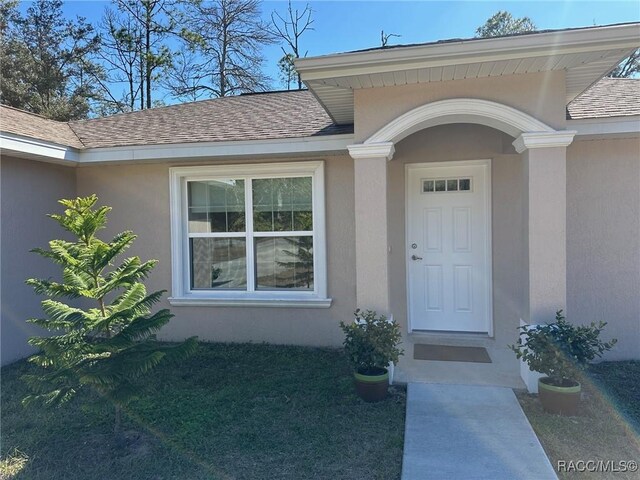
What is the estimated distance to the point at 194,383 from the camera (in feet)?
14.1

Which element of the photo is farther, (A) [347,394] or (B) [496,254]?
(B) [496,254]

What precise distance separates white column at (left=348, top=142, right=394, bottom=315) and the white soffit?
70 centimetres

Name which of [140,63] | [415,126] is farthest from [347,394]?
[140,63]

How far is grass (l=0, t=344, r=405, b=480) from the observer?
284 cm

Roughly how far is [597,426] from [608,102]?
379cm

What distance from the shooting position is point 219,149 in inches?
206

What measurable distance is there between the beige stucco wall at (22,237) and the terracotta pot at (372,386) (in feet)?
14.6

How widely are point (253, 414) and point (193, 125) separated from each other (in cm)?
452

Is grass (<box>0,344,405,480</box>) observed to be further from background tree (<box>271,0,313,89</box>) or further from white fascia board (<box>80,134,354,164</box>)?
background tree (<box>271,0,313,89</box>)

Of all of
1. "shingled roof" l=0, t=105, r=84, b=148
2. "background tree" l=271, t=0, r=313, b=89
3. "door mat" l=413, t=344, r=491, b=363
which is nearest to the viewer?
"door mat" l=413, t=344, r=491, b=363

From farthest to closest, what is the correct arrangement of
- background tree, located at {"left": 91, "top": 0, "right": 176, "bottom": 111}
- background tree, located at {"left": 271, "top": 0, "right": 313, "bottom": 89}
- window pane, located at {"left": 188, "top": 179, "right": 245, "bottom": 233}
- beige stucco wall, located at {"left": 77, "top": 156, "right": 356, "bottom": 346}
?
background tree, located at {"left": 91, "top": 0, "right": 176, "bottom": 111}
background tree, located at {"left": 271, "top": 0, "right": 313, "bottom": 89}
window pane, located at {"left": 188, "top": 179, "right": 245, "bottom": 233}
beige stucco wall, located at {"left": 77, "top": 156, "right": 356, "bottom": 346}

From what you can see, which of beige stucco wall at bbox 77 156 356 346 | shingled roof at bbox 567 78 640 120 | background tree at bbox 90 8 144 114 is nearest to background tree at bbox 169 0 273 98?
background tree at bbox 90 8 144 114

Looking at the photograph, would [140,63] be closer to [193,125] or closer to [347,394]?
[193,125]

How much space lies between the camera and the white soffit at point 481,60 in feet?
10.6
